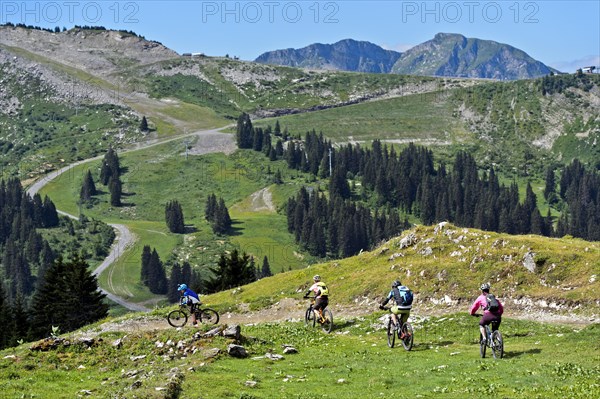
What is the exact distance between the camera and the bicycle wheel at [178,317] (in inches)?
1715

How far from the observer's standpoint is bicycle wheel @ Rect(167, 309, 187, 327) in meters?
43.6

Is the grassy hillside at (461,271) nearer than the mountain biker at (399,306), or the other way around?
the mountain biker at (399,306)

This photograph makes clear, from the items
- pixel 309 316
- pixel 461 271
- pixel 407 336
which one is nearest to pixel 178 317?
pixel 309 316

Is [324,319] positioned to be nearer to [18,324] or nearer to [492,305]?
[492,305]

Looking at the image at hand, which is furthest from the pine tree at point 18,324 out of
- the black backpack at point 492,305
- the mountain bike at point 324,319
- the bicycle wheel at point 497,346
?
→ the bicycle wheel at point 497,346

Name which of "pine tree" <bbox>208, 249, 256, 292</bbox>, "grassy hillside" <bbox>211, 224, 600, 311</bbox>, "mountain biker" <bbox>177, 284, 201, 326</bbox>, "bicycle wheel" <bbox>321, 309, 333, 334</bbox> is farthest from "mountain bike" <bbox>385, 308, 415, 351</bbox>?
"pine tree" <bbox>208, 249, 256, 292</bbox>

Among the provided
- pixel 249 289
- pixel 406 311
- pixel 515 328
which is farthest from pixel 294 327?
pixel 249 289

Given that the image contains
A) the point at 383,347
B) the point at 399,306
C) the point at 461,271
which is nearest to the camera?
the point at 399,306

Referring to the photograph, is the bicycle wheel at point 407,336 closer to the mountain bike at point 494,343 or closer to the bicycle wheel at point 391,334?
the bicycle wheel at point 391,334

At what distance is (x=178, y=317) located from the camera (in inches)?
1721

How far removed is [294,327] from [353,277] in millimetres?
15871

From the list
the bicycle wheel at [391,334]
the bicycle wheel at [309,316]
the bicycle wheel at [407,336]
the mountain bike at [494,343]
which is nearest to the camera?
the mountain bike at [494,343]

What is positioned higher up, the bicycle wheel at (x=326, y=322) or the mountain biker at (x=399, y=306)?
the mountain biker at (x=399, y=306)

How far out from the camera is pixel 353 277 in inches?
2237
